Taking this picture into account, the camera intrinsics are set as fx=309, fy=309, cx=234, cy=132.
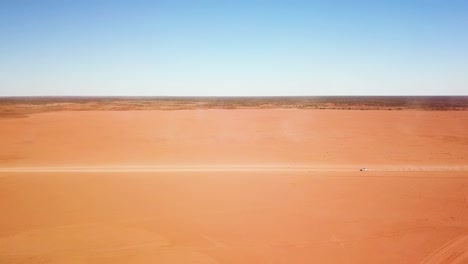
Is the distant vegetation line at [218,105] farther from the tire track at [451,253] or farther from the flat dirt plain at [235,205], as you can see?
the tire track at [451,253]

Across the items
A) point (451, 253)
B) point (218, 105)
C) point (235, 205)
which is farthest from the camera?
point (218, 105)

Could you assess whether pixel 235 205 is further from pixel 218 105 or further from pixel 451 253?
pixel 218 105

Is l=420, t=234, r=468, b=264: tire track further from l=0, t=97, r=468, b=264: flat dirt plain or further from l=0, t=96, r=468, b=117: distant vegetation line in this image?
l=0, t=96, r=468, b=117: distant vegetation line

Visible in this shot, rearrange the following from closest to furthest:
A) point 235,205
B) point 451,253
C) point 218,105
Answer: point 451,253, point 235,205, point 218,105

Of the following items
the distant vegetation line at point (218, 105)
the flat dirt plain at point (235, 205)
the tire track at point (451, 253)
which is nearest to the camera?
the tire track at point (451, 253)

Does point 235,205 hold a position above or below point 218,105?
below

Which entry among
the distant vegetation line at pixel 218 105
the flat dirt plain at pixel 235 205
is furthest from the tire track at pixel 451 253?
the distant vegetation line at pixel 218 105

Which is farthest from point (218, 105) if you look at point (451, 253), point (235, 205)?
point (451, 253)

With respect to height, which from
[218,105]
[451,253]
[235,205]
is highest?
[218,105]

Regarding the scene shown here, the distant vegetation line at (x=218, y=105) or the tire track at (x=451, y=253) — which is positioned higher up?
the distant vegetation line at (x=218, y=105)

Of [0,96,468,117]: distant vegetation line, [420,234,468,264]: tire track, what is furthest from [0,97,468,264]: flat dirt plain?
[0,96,468,117]: distant vegetation line

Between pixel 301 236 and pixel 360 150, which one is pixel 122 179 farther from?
pixel 360 150
